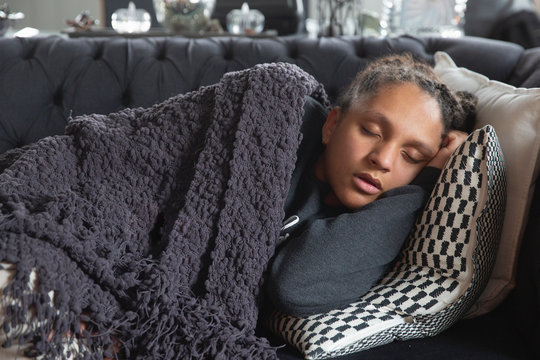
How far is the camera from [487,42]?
153 cm

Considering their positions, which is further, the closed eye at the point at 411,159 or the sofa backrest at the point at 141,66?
the sofa backrest at the point at 141,66

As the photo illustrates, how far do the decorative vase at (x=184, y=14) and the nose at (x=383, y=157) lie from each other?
1239mm

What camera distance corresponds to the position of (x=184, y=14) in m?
2.06

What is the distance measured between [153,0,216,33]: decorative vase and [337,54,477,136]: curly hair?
3.51 feet

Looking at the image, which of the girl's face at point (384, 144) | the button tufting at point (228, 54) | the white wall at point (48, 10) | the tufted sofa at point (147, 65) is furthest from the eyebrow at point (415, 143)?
the white wall at point (48, 10)

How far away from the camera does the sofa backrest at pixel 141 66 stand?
4.70 ft

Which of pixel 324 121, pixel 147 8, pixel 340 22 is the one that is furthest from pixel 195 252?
pixel 147 8

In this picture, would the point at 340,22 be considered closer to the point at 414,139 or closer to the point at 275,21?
the point at 275,21

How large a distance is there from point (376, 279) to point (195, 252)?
1.01ft

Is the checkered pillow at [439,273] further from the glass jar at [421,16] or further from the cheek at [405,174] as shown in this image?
the glass jar at [421,16]

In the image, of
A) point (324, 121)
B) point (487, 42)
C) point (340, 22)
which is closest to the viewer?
point (324, 121)

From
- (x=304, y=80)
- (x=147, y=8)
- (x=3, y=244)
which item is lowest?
(x=147, y=8)

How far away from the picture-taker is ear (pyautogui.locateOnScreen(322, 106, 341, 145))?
3.77 ft

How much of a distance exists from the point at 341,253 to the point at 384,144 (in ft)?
0.75
